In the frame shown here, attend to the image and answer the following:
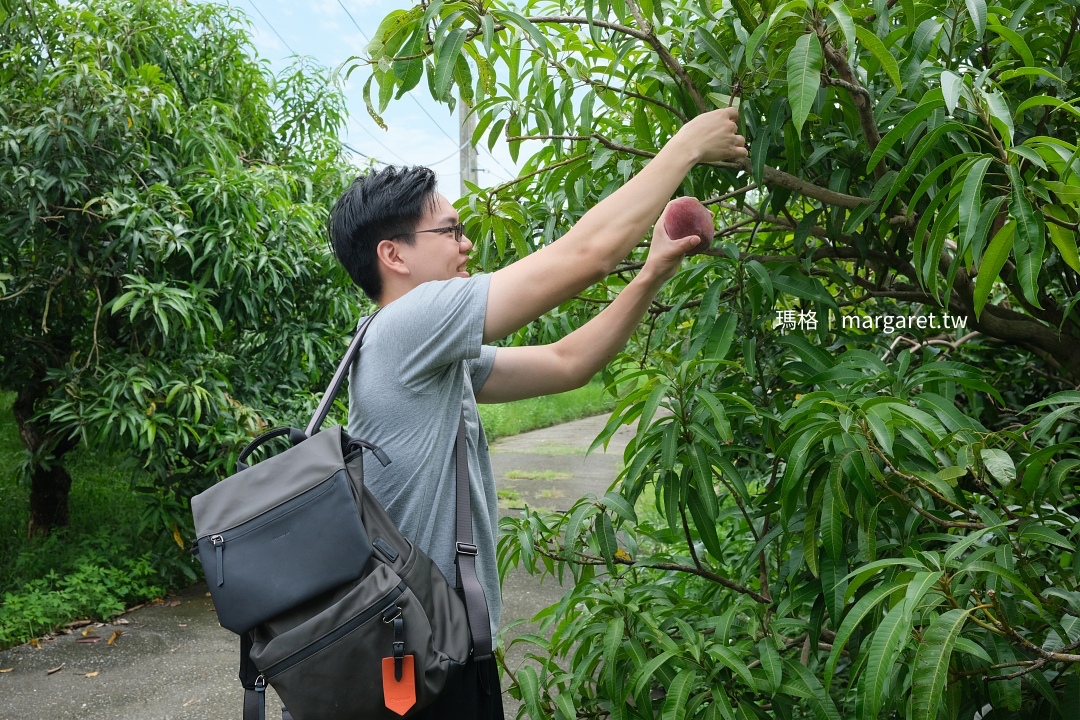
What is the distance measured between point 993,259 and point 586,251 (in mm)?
588

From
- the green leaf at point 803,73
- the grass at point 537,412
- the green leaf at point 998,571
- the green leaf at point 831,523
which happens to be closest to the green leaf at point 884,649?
the green leaf at point 998,571

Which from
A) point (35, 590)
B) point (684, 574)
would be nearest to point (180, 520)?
point (35, 590)

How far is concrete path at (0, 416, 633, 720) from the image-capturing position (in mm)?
3441

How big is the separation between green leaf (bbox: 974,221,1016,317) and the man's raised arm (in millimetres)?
463

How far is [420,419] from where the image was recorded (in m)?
1.54

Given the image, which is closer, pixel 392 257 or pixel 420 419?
pixel 420 419

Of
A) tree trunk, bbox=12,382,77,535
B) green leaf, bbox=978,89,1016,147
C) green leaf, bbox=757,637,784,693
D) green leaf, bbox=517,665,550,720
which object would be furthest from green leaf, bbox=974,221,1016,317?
tree trunk, bbox=12,382,77,535

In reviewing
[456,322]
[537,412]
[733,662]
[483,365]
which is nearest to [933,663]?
[733,662]

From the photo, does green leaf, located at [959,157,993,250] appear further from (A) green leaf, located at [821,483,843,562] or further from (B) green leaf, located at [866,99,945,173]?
(A) green leaf, located at [821,483,843,562]

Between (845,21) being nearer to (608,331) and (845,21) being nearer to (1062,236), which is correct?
(1062,236)

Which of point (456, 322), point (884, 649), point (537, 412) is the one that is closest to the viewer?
point (884, 649)

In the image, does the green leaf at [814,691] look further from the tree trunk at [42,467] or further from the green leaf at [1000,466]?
the tree trunk at [42,467]

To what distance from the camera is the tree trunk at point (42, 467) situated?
447 cm

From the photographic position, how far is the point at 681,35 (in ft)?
5.75
